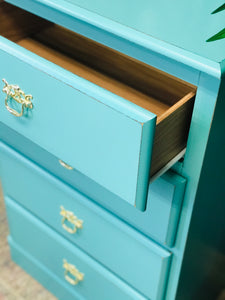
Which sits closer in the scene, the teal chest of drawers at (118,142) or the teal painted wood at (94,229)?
the teal chest of drawers at (118,142)

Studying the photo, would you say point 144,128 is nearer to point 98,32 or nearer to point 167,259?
point 98,32

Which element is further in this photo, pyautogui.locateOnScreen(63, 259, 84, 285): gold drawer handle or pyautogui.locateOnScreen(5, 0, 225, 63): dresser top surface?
pyautogui.locateOnScreen(63, 259, 84, 285): gold drawer handle

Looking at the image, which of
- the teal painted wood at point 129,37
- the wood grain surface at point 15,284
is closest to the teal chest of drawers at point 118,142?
the teal painted wood at point 129,37

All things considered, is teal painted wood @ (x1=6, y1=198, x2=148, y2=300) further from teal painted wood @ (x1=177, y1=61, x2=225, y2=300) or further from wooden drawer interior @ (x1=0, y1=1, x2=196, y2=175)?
wooden drawer interior @ (x1=0, y1=1, x2=196, y2=175)

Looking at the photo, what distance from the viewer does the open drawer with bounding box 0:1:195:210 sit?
0.59m

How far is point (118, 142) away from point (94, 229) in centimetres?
41

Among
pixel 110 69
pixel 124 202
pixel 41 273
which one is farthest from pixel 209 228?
pixel 41 273

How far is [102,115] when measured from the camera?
60 centimetres

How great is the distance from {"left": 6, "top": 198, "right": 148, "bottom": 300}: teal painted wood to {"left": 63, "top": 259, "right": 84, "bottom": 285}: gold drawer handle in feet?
0.03

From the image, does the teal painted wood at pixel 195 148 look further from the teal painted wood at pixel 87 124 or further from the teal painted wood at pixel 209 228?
the teal painted wood at pixel 87 124

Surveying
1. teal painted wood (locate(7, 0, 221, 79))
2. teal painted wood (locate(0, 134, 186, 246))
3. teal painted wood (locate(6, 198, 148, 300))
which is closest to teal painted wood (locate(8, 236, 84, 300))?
teal painted wood (locate(6, 198, 148, 300))

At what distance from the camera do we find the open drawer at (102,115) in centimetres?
59

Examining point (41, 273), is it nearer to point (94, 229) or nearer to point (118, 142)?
point (94, 229)

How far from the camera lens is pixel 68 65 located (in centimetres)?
89
